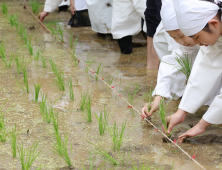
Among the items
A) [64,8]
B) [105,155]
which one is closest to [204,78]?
[105,155]

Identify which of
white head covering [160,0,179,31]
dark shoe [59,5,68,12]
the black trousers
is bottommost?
dark shoe [59,5,68,12]

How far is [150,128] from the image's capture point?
237 cm

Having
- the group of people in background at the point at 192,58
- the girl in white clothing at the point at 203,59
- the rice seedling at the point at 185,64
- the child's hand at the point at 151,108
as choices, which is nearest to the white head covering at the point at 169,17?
the group of people in background at the point at 192,58

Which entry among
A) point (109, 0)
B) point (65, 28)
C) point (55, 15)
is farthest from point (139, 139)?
point (55, 15)

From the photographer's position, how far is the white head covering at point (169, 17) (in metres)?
2.19

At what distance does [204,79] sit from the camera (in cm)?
219

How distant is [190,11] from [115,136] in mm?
849

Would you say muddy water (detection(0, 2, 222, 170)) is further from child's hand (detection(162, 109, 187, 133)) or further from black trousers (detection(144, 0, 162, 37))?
black trousers (detection(144, 0, 162, 37))

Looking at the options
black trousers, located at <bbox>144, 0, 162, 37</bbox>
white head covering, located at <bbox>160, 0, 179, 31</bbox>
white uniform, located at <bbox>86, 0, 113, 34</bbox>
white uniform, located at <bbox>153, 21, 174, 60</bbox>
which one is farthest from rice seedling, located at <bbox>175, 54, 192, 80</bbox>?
white uniform, located at <bbox>86, 0, 113, 34</bbox>

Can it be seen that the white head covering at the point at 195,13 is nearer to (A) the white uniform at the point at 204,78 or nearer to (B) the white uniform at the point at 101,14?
(A) the white uniform at the point at 204,78

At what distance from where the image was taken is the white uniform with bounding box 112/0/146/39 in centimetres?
401

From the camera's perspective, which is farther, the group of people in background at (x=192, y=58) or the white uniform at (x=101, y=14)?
the white uniform at (x=101, y=14)

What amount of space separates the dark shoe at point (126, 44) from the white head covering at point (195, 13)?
231cm

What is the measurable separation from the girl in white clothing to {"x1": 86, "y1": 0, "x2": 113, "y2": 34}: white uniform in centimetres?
295
